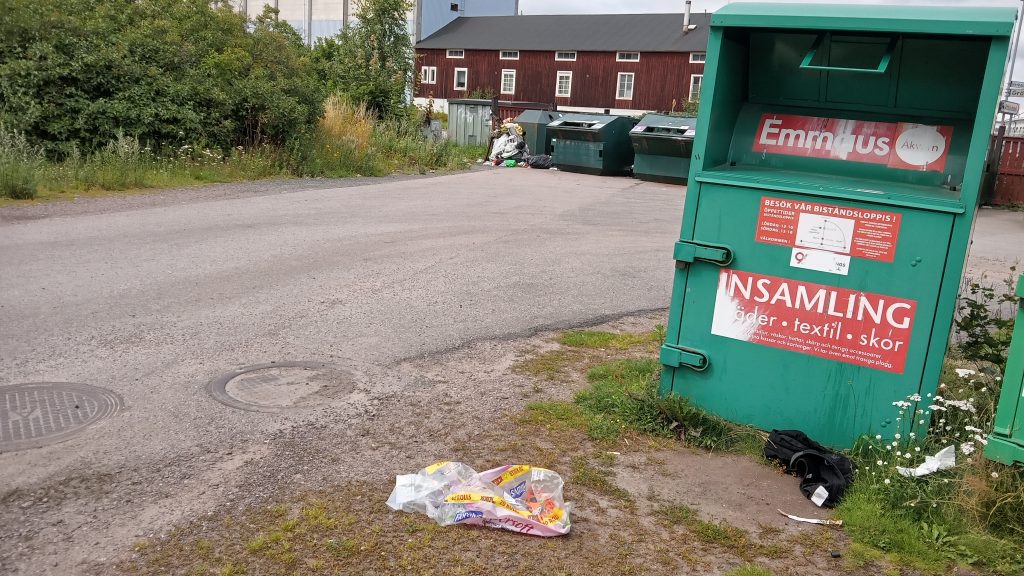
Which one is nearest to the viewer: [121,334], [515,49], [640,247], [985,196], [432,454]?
[432,454]

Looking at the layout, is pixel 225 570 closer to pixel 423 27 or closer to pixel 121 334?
pixel 121 334

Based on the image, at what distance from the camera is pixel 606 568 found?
10.4 feet

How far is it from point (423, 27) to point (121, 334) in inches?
2027

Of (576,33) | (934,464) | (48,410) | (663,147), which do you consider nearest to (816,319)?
(934,464)

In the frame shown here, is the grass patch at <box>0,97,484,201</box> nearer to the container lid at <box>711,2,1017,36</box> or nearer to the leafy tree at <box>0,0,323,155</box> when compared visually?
the leafy tree at <box>0,0,323,155</box>

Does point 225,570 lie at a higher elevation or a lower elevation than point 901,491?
lower

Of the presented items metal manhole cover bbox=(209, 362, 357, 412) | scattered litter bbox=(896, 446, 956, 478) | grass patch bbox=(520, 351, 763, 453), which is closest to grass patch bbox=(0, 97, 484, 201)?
metal manhole cover bbox=(209, 362, 357, 412)

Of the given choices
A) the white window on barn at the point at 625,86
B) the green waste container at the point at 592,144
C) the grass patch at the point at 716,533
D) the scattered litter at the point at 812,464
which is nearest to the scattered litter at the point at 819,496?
the scattered litter at the point at 812,464

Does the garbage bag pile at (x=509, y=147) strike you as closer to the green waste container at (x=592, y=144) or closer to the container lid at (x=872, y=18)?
the green waste container at (x=592, y=144)

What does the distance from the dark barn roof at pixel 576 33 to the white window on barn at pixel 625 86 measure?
5.06ft

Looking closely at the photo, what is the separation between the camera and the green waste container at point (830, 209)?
12.6 feet

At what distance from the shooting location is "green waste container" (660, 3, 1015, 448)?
3.86 metres

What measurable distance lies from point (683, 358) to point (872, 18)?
1935 millimetres

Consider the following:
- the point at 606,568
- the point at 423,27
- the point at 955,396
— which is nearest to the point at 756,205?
the point at 955,396
